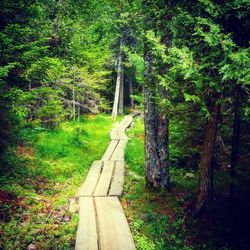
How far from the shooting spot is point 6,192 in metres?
7.85

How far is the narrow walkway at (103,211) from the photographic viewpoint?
5.88 m

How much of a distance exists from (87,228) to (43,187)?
11.0 ft

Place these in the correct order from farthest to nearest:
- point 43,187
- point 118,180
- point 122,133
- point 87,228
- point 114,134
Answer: point 122,133, point 114,134, point 118,180, point 43,187, point 87,228

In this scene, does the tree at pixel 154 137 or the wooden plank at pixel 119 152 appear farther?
the wooden plank at pixel 119 152

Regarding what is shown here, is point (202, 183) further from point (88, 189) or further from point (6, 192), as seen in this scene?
point (6, 192)

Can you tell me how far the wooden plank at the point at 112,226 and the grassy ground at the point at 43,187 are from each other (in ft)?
2.40

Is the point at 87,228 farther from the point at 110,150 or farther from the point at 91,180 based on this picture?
the point at 110,150

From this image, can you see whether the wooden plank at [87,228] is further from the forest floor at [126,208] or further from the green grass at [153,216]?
the green grass at [153,216]

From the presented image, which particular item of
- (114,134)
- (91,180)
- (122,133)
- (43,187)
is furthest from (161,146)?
(122,133)

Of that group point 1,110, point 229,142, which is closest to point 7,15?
point 1,110

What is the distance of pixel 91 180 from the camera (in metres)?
9.73

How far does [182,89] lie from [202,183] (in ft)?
8.91

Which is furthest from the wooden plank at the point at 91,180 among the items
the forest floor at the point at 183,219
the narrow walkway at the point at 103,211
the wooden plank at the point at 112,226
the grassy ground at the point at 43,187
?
the forest floor at the point at 183,219

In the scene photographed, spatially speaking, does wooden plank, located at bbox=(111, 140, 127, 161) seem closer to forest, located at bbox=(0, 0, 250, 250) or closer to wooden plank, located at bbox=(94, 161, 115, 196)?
forest, located at bbox=(0, 0, 250, 250)
